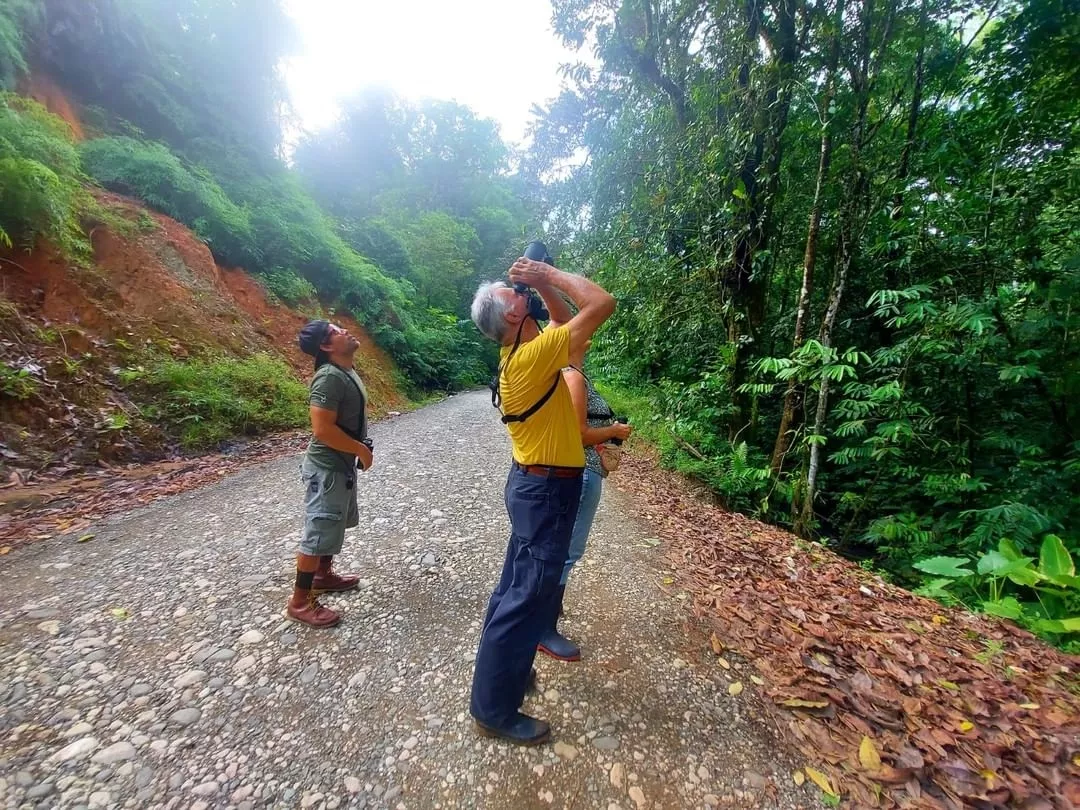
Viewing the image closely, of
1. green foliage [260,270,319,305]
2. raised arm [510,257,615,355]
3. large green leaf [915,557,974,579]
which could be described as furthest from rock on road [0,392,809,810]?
green foliage [260,270,319,305]

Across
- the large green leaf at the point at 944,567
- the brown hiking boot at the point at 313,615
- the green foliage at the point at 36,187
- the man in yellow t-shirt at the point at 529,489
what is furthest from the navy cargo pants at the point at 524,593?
the green foliage at the point at 36,187

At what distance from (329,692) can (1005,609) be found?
4.33 m

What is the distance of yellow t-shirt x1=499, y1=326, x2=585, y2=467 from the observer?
1694 mm

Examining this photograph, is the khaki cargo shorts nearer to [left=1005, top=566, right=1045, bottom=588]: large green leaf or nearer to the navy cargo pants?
the navy cargo pants

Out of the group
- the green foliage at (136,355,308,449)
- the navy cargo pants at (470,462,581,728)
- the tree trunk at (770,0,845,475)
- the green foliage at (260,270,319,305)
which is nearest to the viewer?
the navy cargo pants at (470,462,581,728)

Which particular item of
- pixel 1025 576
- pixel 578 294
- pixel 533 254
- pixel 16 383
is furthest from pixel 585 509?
pixel 16 383

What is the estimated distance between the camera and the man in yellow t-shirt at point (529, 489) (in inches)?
69.4

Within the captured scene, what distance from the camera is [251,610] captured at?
8.95 feet

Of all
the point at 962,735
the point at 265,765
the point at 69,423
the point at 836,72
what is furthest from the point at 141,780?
the point at 836,72

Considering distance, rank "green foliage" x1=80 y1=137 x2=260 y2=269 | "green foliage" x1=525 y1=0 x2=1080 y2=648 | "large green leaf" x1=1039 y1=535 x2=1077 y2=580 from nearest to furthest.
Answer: "large green leaf" x1=1039 y1=535 x2=1077 y2=580 < "green foliage" x1=525 y1=0 x2=1080 y2=648 < "green foliage" x1=80 y1=137 x2=260 y2=269

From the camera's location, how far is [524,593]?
1.78m

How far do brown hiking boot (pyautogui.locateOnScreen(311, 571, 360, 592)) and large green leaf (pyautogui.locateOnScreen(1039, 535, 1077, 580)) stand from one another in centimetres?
453

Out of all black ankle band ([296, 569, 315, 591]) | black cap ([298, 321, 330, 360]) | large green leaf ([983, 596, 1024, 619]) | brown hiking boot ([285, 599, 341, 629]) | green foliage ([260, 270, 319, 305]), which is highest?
green foliage ([260, 270, 319, 305])

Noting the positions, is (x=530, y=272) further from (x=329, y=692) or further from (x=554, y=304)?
(x=329, y=692)
